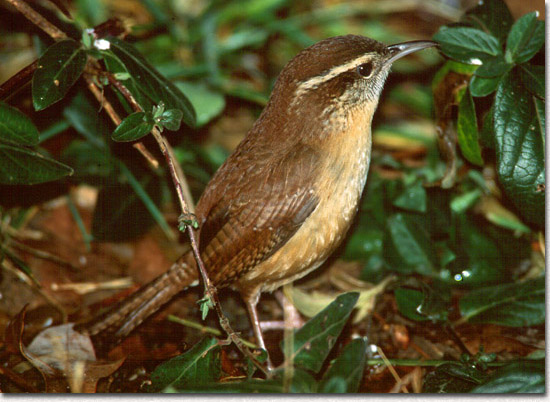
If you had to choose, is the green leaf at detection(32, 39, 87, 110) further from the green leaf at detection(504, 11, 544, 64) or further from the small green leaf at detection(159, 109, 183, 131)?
the green leaf at detection(504, 11, 544, 64)

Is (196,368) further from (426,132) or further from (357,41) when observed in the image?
(426,132)

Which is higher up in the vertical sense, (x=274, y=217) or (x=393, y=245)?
(x=274, y=217)

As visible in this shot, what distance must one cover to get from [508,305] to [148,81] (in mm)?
2303

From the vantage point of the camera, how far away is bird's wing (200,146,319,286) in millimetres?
3053

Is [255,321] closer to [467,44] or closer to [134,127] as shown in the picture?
[134,127]

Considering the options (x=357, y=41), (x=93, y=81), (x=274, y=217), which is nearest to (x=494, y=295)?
(x=274, y=217)

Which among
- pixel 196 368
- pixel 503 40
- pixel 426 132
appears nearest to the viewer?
pixel 196 368

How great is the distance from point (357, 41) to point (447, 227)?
4.49 feet

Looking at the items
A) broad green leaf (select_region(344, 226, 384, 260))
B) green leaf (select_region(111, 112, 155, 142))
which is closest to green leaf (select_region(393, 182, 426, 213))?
broad green leaf (select_region(344, 226, 384, 260))

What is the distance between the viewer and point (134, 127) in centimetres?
290

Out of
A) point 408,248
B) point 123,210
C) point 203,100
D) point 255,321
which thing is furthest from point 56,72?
point 408,248

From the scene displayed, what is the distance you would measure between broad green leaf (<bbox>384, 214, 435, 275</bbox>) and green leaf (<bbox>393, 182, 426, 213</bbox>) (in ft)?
0.25

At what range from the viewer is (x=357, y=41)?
3.09 m

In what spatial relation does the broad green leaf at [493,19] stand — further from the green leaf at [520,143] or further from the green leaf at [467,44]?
the green leaf at [520,143]
